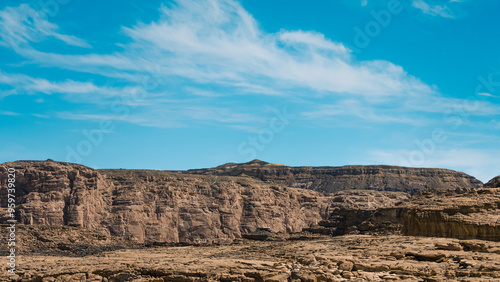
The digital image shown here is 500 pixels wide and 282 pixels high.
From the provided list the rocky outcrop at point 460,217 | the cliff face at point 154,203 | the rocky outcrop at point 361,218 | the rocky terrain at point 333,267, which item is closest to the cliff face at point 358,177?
the cliff face at point 154,203

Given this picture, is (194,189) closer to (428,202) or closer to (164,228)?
(164,228)

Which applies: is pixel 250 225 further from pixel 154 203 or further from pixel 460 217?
pixel 460 217

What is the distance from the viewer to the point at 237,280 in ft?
64.2

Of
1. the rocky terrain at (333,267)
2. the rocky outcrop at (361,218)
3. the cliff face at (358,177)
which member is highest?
the cliff face at (358,177)

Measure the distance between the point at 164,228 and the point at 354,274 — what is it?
4739cm

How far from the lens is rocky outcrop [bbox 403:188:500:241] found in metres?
23.3

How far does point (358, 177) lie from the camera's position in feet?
348

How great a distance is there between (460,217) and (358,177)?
82.3 m

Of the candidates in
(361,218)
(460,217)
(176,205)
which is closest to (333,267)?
(460,217)

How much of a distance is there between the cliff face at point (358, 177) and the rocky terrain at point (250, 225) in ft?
0.84

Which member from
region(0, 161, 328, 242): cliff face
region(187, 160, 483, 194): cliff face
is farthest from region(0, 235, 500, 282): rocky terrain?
region(187, 160, 483, 194): cliff face

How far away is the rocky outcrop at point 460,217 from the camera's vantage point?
76.4 ft

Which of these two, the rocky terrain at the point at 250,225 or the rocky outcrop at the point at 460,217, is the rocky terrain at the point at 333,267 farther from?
the rocky outcrop at the point at 460,217

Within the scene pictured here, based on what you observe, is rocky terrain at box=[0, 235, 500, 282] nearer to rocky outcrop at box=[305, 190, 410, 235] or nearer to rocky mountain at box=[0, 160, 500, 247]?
rocky mountain at box=[0, 160, 500, 247]
